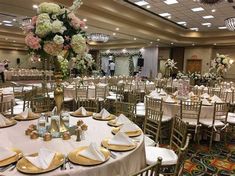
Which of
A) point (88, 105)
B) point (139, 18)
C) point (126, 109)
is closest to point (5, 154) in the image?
point (126, 109)

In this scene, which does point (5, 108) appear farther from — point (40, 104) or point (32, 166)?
point (32, 166)

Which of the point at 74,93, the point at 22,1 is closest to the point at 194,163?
the point at 74,93

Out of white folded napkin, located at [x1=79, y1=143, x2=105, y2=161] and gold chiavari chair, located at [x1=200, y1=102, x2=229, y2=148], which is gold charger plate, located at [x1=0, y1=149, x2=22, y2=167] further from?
gold chiavari chair, located at [x1=200, y1=102, x2=229, y2=148]

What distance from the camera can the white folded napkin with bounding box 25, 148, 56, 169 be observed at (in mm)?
1528

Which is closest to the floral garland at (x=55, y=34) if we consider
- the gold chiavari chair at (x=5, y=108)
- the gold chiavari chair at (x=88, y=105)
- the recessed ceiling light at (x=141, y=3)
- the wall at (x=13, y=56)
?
the gold chiavari chair at (x=5, y=108)

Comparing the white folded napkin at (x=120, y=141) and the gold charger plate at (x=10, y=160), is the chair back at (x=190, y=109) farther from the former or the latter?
A: the gold charger plate at (x=10, y=160)

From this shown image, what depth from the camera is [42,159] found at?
156 centimetres

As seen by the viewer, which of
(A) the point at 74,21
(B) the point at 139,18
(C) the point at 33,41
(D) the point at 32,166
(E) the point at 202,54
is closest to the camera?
(D) the point at 32,166

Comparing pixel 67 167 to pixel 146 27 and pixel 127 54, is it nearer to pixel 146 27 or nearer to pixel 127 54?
pixel 146 27

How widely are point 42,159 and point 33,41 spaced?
1.07 m

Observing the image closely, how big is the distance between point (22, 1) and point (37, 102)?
4.43 m

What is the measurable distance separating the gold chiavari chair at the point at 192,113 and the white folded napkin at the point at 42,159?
11.0 ft

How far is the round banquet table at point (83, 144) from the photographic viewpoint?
1.57 meters

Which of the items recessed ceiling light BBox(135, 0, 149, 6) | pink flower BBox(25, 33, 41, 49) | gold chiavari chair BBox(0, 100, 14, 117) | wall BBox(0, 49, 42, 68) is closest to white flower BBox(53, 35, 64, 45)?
pink flower BBox(25, 33, 41, 49)
